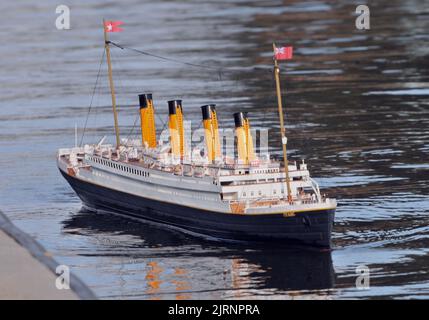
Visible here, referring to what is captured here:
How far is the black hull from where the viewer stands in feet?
230

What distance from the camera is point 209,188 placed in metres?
73.8

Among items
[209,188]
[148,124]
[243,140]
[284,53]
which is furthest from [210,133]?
[284,53]

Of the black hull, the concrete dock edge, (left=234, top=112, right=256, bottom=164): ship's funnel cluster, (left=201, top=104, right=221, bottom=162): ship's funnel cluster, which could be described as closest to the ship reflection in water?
the black hull

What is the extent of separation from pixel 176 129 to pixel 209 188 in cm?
871

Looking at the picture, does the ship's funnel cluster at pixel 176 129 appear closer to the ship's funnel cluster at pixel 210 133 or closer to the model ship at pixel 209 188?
the model ship at pixel 209 188

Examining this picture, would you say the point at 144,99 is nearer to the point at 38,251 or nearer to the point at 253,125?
the point at 38,251

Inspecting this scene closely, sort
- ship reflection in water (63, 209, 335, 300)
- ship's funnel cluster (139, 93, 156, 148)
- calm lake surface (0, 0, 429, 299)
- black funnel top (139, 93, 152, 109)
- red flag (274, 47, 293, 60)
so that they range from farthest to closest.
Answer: ship's funnel cluster (139, 93, 156, 148), black funnel top (139, 93, 152, 109), red flag (274, 47, 293, 60), calm lake surface (0, 0, 429, 299), ship reflection in water (63, 209, 335, 300)

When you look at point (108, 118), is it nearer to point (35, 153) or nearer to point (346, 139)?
point (35, 153)

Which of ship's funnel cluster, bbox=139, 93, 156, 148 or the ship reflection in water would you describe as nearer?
the ship reflection in water

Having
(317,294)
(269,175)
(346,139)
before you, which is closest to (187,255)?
(269,175)

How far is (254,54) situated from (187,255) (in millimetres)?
86982

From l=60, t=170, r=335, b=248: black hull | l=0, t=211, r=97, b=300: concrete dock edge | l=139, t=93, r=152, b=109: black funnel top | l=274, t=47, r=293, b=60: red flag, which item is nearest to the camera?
l=0, t=211, r=97, b=300: concrete dock edge

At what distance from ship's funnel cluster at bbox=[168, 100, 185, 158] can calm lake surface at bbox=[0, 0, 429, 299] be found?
207 inches

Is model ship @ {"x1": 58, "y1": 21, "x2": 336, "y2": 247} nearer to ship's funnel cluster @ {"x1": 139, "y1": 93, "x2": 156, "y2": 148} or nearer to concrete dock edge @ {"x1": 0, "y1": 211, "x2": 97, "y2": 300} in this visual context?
ship's funnel cluster @ {"x1": 139, "y1": 93, "x2": 156, "y2": 148}
